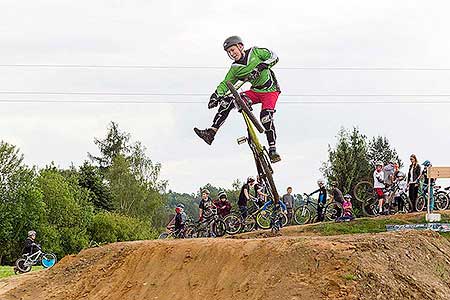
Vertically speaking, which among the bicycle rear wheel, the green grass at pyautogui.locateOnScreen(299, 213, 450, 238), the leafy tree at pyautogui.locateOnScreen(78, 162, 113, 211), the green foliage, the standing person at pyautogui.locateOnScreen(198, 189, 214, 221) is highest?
the bicycle rear wheel

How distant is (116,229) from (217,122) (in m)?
43.3

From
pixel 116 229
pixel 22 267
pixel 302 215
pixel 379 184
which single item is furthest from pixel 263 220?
pixel 116 229

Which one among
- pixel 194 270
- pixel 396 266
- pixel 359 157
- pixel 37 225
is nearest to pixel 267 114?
pixel 194 270

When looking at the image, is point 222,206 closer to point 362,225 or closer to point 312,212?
point 312,212

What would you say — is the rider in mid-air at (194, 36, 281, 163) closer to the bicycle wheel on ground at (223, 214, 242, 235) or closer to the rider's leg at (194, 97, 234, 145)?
the rider's leg at (194, 97, 234, 145)

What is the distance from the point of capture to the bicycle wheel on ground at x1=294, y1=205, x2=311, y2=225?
24.4m

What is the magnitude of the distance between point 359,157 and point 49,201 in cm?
2954

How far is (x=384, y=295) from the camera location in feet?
42.5

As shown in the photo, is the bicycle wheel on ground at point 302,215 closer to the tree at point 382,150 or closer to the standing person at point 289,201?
the standing person at point 289,201

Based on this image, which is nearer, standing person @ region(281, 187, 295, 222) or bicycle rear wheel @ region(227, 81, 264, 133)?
bicycle rear wheel @ region(227, 81, 264, 133)

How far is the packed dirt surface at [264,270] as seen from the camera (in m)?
13.5

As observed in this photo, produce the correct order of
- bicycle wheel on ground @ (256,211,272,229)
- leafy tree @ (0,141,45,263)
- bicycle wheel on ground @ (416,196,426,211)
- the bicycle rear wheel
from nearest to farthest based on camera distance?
the bicycle rear wheel
bicycle wheel on ground @ (256,211,272,229)
bicycle wheel on ground @ (416,196,426,211)
leafy tree @ (0,141,45,263)

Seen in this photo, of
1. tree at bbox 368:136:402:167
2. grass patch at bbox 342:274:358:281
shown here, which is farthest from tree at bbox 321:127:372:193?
grass patch at bbox 342:274:358:281

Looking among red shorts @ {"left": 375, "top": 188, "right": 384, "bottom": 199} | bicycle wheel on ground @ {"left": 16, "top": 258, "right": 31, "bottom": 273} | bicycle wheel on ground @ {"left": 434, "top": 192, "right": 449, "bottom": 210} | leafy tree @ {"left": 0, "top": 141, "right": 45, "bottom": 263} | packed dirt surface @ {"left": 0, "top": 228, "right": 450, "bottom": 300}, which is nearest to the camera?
packed dirt surface @ {"left": 0, "top": 228, "right": 450, "bottom": 300}
